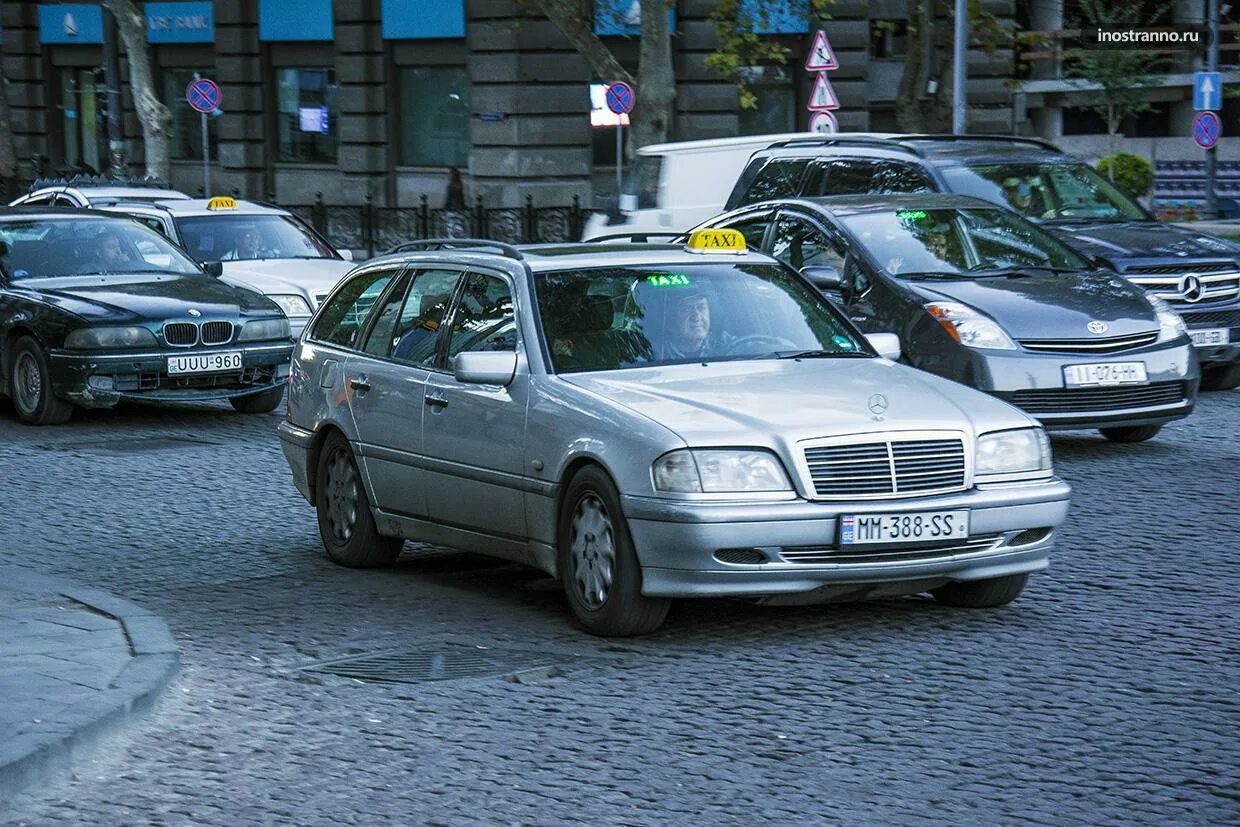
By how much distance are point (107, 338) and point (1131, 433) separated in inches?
278

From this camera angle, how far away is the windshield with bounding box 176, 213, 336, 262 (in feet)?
63.1

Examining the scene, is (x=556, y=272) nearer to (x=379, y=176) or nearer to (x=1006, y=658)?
(x=1006, y=658)

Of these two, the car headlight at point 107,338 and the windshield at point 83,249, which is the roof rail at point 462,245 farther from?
the windshield at point 83,249

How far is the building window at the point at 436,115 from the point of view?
38.3m

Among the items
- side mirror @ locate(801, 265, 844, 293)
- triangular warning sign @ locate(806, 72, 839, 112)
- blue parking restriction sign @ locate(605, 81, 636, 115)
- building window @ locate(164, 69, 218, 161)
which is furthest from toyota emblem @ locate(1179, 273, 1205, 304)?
building window @ locate(164, 69, 218, 161)

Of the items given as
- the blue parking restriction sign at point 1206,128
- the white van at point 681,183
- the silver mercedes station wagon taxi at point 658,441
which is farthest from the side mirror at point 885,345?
the blue parking restriction sign at point 1206,128

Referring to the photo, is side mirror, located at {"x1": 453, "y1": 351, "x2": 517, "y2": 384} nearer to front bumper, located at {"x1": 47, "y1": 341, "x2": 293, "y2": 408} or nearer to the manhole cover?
the manhole cover

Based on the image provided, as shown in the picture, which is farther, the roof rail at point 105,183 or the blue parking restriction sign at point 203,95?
the blue parking restriction sign at point 203,95

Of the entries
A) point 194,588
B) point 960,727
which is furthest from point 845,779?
point 194,588

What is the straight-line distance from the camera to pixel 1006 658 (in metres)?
7.04

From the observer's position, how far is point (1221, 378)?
632 inches

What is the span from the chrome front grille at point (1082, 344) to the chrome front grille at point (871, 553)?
463 cm

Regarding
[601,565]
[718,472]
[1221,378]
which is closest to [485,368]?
[601,565]

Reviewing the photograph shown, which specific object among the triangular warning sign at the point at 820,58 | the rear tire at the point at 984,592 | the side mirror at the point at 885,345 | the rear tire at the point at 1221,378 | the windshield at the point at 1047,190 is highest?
the triangular warning sign at the point at 820,58
